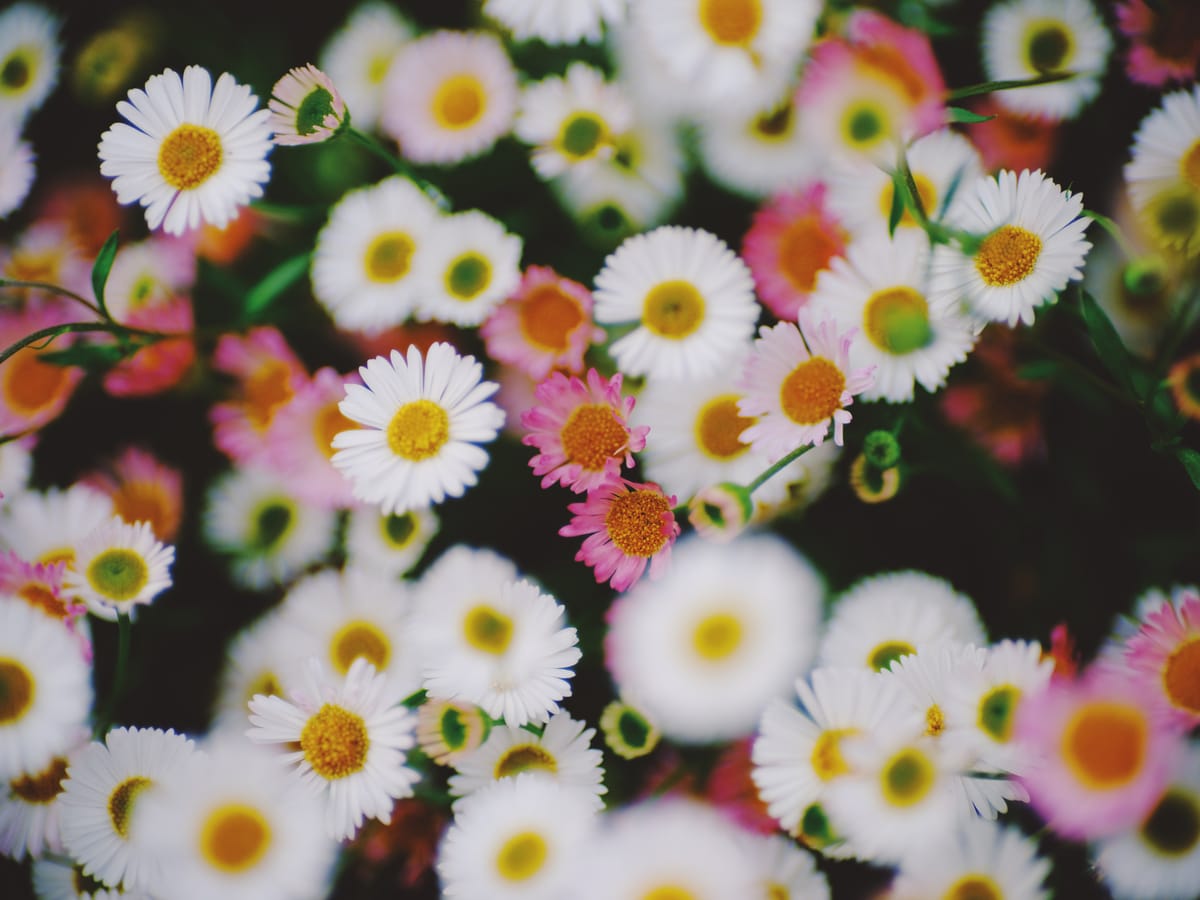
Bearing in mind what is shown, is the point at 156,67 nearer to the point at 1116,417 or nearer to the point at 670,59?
the point at 670,59

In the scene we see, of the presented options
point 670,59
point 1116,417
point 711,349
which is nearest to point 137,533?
point 711,349

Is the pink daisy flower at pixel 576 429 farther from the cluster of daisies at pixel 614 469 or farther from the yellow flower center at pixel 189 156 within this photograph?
the yellow flower center at pixel 189 156

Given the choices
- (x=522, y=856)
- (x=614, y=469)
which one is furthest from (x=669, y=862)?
(x=614, y=469)

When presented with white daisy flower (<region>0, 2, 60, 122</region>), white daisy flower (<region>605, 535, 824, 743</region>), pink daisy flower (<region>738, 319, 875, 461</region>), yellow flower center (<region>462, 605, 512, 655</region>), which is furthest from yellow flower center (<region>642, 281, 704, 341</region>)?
white daisy flower (<region>0, 2, 60, 122</region>)

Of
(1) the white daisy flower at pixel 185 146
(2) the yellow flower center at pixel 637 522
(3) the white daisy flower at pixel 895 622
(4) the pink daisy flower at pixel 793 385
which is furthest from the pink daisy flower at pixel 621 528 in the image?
(1) the white daisy flower at pixel 185 146

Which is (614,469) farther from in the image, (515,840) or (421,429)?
(515,840)

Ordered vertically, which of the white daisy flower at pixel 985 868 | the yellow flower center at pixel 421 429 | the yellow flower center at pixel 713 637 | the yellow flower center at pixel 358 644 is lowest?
the yellow flower center at pixel 358 644
